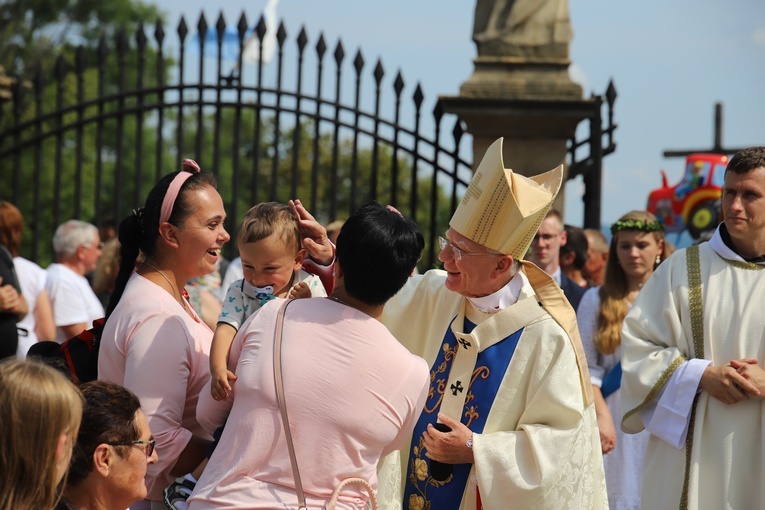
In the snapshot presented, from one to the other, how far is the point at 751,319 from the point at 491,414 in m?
1.35

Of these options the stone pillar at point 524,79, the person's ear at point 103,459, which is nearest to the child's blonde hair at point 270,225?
the person's ear at point 103,459

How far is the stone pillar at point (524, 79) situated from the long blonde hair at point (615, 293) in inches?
67.1

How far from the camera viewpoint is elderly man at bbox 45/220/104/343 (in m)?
7.52

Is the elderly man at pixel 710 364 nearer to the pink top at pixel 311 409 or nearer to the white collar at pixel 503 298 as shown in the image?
the white collar at pixel 503 298

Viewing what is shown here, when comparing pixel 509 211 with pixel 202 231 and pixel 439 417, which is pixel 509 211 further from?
pixel 202 231

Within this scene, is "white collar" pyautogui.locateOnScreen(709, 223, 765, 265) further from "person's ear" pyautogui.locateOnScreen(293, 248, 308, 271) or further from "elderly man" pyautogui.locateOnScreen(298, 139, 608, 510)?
"person's ear" pyautogui.locateOnScreen(293, 248, 308, 271)

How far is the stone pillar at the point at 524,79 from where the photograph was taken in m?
8.05

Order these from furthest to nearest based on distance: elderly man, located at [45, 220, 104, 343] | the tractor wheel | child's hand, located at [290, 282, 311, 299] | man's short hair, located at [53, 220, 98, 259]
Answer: the tractor wheel → man's short hair, located at [53, 220, 98, 259] → elderly man, located at [45, 220, 104, 343] → child's hand, located at [290, 282, 311, 299]

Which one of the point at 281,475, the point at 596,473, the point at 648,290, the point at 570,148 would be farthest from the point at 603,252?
the point at 281,475

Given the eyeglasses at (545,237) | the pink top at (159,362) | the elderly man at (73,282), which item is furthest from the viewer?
the elderly man at (73,282)

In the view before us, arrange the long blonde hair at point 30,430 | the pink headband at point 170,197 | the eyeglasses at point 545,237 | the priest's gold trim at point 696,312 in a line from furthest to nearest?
1. the eyeglasses at point 545,237
2. the priest's gold trim at point 696,312
3. the pink headband at point 170,197
4. the long blonde hair at point 30,430

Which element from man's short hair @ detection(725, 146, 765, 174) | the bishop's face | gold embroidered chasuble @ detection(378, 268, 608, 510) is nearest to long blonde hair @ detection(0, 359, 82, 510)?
gold embroidered chasuble @ detection(378, 268, 608, 510)

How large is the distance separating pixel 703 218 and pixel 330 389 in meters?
6.79

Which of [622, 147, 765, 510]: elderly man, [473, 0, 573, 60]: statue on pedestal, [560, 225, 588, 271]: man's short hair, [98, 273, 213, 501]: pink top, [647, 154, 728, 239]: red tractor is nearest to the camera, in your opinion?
[98, 273, 213, 501]: pink top
